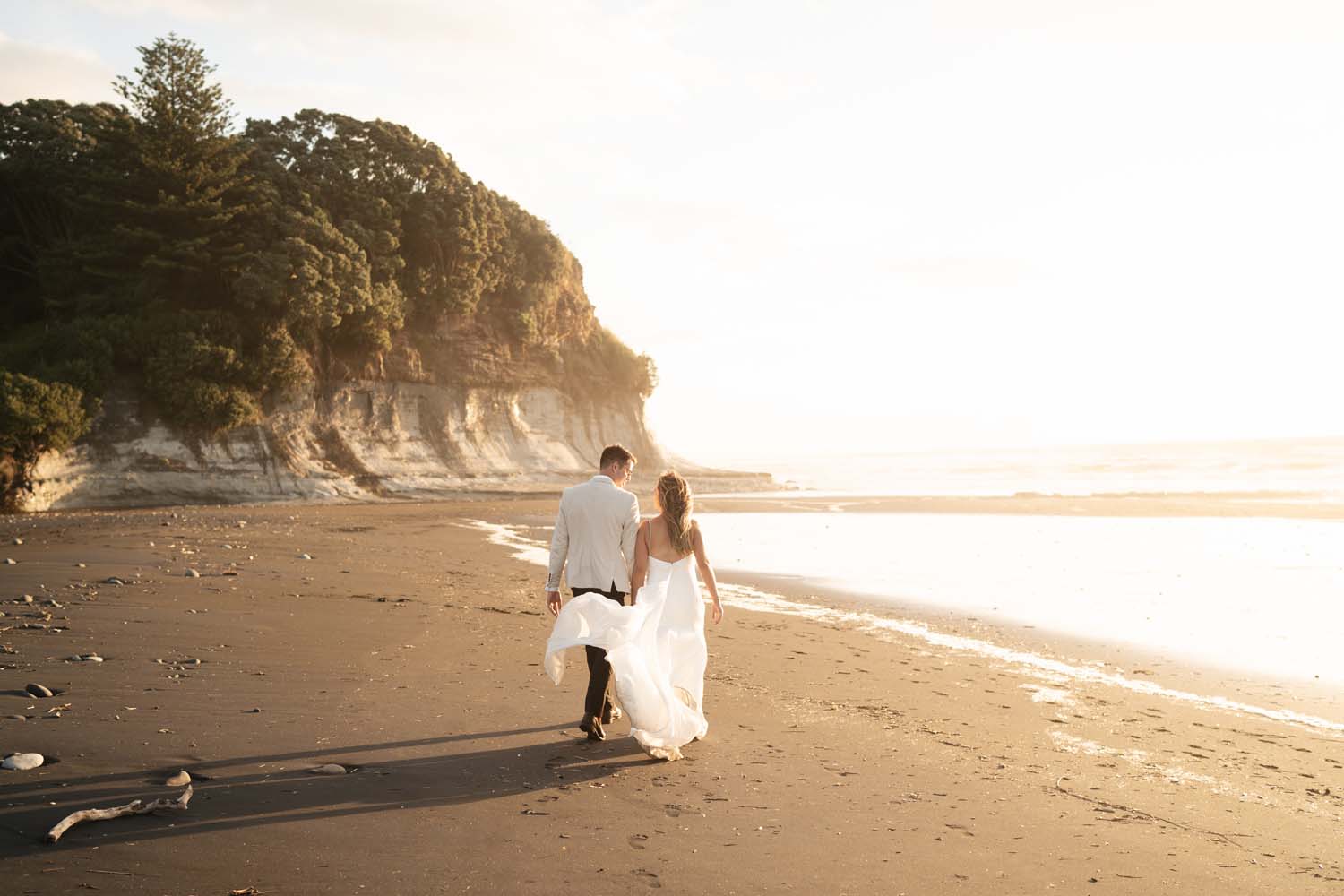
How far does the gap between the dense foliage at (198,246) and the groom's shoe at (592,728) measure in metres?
26.6

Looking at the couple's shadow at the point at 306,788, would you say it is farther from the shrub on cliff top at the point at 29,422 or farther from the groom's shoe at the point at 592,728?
the shrub on cliff top at the point at 29,422

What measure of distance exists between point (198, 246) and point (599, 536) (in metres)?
32.6

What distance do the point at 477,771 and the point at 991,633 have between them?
8.14 metres

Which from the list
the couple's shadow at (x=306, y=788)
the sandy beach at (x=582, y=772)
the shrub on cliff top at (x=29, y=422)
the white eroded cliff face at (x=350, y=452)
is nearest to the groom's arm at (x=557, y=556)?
the sandy beach at (x=582, y=772)

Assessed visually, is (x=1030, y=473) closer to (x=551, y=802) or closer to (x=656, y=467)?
(x=656, y=467)

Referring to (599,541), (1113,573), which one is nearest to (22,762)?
(599,541)

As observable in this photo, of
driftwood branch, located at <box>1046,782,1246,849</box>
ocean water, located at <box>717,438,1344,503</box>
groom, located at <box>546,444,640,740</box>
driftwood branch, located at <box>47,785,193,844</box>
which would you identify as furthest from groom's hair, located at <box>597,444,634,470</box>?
ocean water, located at <box>717,438,1344,503</box>

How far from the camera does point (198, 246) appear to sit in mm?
33812

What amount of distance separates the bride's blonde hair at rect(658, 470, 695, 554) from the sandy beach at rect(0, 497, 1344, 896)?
145 centimetres

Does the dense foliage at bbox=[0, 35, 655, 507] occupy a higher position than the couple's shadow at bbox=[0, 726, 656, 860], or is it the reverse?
the dense foliage at bbox=[0, 35, 655, 507]

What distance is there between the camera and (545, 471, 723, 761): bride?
20.4 ft

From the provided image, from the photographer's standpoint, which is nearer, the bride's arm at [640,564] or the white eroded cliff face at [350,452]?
the bride's arm at [640,564]

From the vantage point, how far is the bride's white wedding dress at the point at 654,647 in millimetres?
6219

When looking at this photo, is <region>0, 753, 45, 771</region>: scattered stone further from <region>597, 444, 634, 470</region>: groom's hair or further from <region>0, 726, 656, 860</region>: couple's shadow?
<region>597, 444, 634, 470</region>: groom's hair
